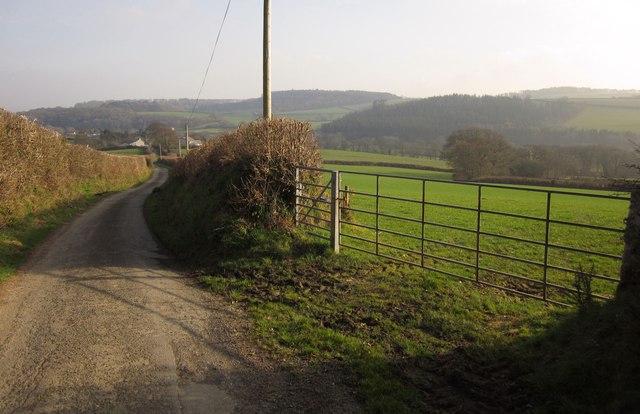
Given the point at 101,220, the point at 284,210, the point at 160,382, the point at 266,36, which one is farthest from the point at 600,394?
the point at 101,220

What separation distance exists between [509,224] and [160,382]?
14.3 m

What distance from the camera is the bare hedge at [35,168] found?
14.1 metres

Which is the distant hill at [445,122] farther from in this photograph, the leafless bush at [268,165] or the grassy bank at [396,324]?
the grassy bank at [396,324]

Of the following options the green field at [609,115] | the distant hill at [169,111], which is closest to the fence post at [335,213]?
the green field at [609,115]

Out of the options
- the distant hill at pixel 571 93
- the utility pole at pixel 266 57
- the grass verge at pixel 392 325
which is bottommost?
the grass verge at pixel 392 325

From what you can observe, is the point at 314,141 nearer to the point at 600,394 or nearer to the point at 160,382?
the point at 160,382

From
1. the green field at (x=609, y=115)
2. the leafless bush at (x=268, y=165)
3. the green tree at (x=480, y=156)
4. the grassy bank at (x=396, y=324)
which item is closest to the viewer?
the grassy bank at (x=396, y=324)

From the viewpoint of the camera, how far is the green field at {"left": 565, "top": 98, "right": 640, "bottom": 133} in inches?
2207

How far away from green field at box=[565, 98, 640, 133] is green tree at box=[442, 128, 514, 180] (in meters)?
19.1

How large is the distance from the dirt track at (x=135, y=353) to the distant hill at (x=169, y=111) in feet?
217

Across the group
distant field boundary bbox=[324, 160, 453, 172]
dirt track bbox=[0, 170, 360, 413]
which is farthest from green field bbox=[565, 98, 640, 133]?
dirt track bbox=[0, 170, 360, 413]

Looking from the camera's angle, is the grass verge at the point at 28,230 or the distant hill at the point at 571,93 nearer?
the grass verge at the point at 28,230

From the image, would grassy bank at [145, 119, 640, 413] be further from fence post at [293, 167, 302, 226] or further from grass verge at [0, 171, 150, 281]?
grass verge at [0, 171, 150, 281]

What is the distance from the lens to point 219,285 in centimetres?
833
